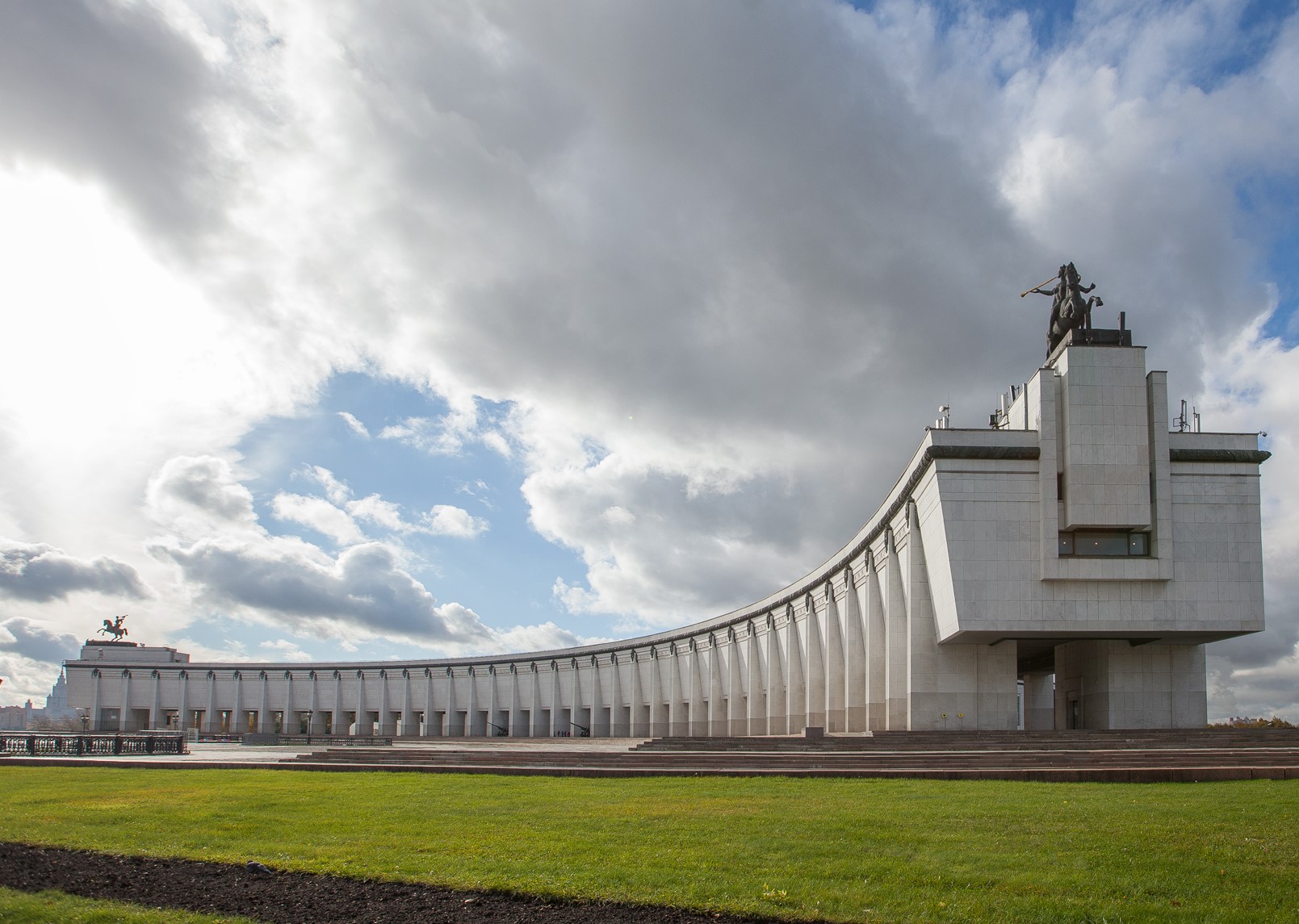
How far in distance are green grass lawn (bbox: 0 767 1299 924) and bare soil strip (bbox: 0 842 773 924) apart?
24 centimetres

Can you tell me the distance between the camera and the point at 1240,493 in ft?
133

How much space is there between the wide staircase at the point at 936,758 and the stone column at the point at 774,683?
3383 cm

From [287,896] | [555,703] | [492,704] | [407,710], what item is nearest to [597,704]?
[555,703]

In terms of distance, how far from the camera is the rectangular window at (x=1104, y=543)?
1576 inches

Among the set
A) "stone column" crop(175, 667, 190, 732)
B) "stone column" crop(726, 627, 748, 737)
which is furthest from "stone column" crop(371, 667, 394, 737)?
"stone column" crop(726, 627, 748, 737)

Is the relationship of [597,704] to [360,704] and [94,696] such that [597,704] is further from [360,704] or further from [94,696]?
[94,696]

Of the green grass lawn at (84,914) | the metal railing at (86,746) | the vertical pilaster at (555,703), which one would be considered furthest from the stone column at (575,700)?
the green grass lawn at (84,914)

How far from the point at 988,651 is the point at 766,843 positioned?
111 feet

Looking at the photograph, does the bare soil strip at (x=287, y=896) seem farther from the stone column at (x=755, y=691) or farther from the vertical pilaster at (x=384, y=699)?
the vertical pilaster at (x=384, y=699)

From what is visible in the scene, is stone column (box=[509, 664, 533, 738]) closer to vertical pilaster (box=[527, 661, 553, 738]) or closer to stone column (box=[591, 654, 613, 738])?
vertical pilaster (box=[527, 661, 553, 738])

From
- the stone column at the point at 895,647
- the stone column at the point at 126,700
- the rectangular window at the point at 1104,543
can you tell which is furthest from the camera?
the stone column at the point at 126,700

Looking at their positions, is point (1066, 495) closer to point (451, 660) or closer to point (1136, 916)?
point (1136, 916)

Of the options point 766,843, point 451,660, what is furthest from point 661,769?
point 451,660

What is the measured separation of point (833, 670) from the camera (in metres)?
55.8
